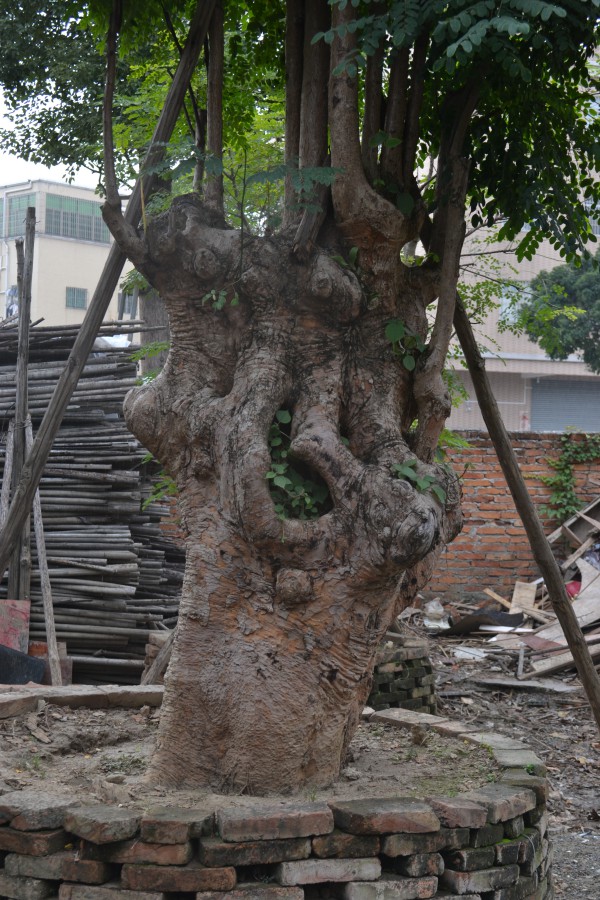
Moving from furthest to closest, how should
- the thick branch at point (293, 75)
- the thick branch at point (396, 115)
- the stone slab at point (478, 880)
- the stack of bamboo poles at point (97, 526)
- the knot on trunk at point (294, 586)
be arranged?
the stack of bamboo poles at point (97, 526) < the thick branch at point (293, 75) < the thick branch at point (396, 115) < the knot on trunk at point (294, 586) < the stone slab at point (478, 880)

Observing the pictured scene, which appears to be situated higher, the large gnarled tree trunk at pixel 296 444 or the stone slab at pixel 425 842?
the large gnarled tree trunk at pixel 296 444

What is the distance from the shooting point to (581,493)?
12070 mm

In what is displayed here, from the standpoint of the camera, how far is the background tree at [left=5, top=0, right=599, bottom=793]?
3492 mm

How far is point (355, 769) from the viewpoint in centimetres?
399

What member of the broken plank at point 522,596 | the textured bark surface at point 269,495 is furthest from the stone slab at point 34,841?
the broken plank at point 522,596

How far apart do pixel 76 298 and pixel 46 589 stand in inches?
977

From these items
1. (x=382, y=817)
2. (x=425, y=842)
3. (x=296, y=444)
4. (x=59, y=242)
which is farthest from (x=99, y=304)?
(x=59, y=242)

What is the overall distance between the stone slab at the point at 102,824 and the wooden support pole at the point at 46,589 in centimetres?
424

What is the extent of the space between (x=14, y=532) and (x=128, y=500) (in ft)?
11.1

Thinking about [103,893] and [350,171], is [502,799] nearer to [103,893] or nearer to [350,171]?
[103,893]

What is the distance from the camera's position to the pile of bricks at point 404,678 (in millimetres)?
6816

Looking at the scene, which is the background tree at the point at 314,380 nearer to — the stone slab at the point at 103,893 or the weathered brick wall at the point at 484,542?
the stone slab at the point at 103,893

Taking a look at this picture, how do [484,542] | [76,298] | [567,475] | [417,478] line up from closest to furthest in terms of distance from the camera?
[417,478], [484,542], [567,475], [76,298]

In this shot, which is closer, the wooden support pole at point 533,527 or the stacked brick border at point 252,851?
the stacked brick border at point 252,851
